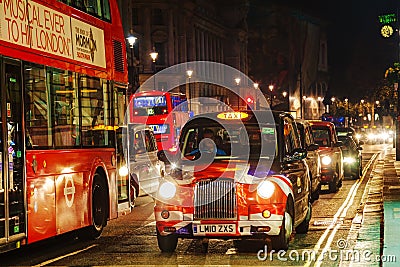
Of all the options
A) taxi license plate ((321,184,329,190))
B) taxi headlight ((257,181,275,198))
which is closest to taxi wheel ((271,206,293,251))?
taxi headlight ((257,181,275,198))

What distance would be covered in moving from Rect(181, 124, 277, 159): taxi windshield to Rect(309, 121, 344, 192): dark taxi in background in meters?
11.3

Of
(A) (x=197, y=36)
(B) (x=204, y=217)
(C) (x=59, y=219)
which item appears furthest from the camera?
(A) (x=197, y=36)

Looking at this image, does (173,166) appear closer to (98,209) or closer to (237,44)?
(98,209)

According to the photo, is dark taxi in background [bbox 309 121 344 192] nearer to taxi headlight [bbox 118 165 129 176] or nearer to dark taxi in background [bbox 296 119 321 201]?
dark taxi in background [bbox 296 119 321 201]

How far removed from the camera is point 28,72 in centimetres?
1256

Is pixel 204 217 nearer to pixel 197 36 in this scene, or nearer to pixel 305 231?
pixel 305 231

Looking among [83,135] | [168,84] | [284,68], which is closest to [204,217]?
[83,135]

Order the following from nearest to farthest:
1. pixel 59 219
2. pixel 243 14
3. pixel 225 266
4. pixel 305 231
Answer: pixel 225 266 < pixel 59 219 < pixel 305 231 < pixel 243 14

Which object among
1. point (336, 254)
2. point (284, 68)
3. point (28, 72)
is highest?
point (284, 68)

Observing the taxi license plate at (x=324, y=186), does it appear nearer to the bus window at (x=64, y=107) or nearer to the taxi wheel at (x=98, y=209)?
the taxi wheel at (x=98, y=209)

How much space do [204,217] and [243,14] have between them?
413ft

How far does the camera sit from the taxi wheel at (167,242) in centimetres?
1327

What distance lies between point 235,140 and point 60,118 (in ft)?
8.69

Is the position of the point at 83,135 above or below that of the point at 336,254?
above
